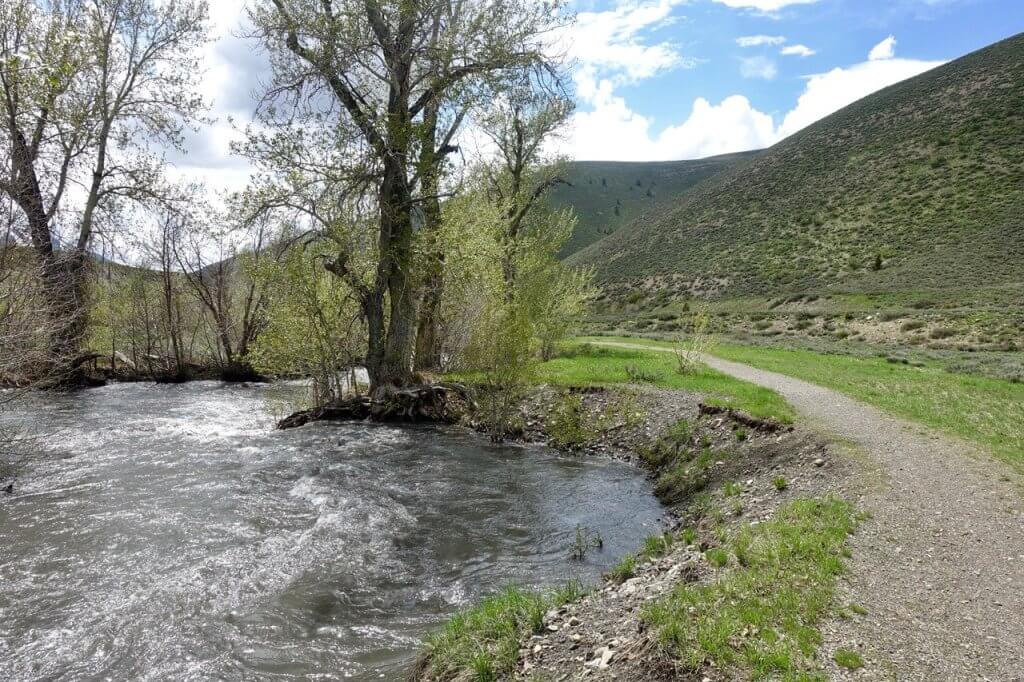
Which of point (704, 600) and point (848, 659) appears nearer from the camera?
point (848, 659)

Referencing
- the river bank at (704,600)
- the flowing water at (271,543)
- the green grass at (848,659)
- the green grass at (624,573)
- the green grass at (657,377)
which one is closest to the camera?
the green grass at (848,659)

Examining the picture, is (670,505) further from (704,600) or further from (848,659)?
(848,659)

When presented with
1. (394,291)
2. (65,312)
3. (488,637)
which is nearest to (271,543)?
(488,637)

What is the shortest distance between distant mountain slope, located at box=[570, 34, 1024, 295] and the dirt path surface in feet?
132

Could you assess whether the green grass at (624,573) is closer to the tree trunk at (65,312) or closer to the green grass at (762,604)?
the green grass at (762,604)

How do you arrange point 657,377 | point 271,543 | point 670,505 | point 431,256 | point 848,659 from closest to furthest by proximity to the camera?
point 848,659 → point 271,543 → point 670,505 → point 657,377 → point 431,256

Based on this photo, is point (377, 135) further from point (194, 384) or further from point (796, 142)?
point (796, 142)

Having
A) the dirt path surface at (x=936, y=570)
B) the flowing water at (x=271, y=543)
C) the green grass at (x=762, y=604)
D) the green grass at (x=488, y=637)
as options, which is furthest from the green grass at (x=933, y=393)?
the green grass at (x=488, y=637)

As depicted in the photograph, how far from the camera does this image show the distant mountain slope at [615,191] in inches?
6373

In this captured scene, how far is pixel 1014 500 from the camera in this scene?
724cm

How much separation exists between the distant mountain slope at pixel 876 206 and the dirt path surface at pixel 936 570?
40.4 metres

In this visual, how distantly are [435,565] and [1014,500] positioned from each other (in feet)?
24.7

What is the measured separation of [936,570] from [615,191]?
18591 centimetres

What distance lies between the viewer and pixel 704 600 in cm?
532
